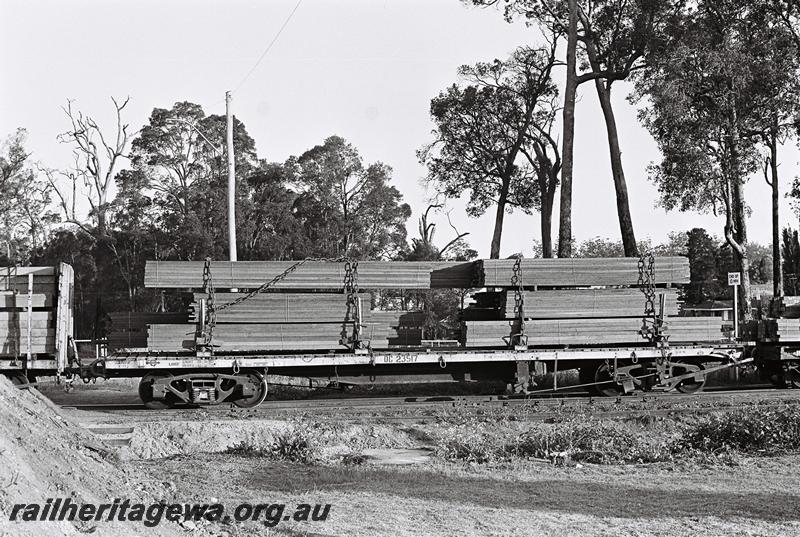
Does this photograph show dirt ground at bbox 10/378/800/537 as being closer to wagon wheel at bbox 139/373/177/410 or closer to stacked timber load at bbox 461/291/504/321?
wagon wheel at bbox 139/373/177/410

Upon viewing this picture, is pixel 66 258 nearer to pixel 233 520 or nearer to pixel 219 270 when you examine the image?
pixel 219 270

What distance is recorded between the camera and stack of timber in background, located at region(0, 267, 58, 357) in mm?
15172

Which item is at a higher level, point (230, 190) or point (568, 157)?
point (568, 157)

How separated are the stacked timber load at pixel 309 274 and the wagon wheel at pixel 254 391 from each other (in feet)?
5.46

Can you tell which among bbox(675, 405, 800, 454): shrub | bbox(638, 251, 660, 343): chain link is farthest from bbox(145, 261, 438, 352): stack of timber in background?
bbox(675, 405, 800, 454): shrub

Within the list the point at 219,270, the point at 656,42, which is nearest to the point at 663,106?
the point at 656,42

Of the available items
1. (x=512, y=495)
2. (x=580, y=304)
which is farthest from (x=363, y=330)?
(x=512, y=495)

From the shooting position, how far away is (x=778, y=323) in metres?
18.5

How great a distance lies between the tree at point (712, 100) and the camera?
26.5 meters

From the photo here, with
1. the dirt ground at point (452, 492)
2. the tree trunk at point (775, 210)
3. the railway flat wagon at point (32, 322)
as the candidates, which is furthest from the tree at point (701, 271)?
the dirt ground at point (452, 492)

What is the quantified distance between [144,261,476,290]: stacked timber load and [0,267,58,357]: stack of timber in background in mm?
1825

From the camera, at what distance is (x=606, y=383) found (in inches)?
680

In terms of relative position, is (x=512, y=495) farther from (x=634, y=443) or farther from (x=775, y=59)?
→ (x=775, y=59)

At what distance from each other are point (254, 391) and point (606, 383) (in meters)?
6.99
